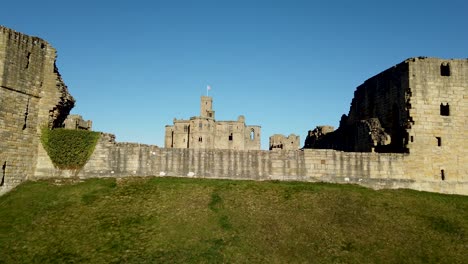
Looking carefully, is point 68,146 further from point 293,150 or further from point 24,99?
point 293,150

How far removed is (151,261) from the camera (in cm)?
1585

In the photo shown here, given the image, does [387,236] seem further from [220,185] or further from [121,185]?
[121,185]

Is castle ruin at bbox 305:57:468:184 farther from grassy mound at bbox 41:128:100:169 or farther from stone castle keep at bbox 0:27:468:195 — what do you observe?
grassy mound at bbox 41:128:100:169

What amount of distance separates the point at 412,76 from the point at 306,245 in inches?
689

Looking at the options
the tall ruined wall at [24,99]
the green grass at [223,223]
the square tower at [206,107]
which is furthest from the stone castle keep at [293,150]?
the square tower at [206,107]

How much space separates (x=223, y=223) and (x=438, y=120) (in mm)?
18822

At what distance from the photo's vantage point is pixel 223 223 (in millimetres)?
19188

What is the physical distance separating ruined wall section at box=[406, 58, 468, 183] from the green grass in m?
3.74

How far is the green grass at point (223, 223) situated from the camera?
1669 cm

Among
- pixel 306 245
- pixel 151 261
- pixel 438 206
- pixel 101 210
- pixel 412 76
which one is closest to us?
pixel 151 261

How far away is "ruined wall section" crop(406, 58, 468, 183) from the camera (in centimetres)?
2823

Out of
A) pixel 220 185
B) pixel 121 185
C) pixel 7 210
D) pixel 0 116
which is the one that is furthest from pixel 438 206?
pixel 0 116

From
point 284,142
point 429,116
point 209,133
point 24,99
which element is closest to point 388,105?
point 429,116

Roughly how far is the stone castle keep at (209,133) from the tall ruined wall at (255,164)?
222 ft
